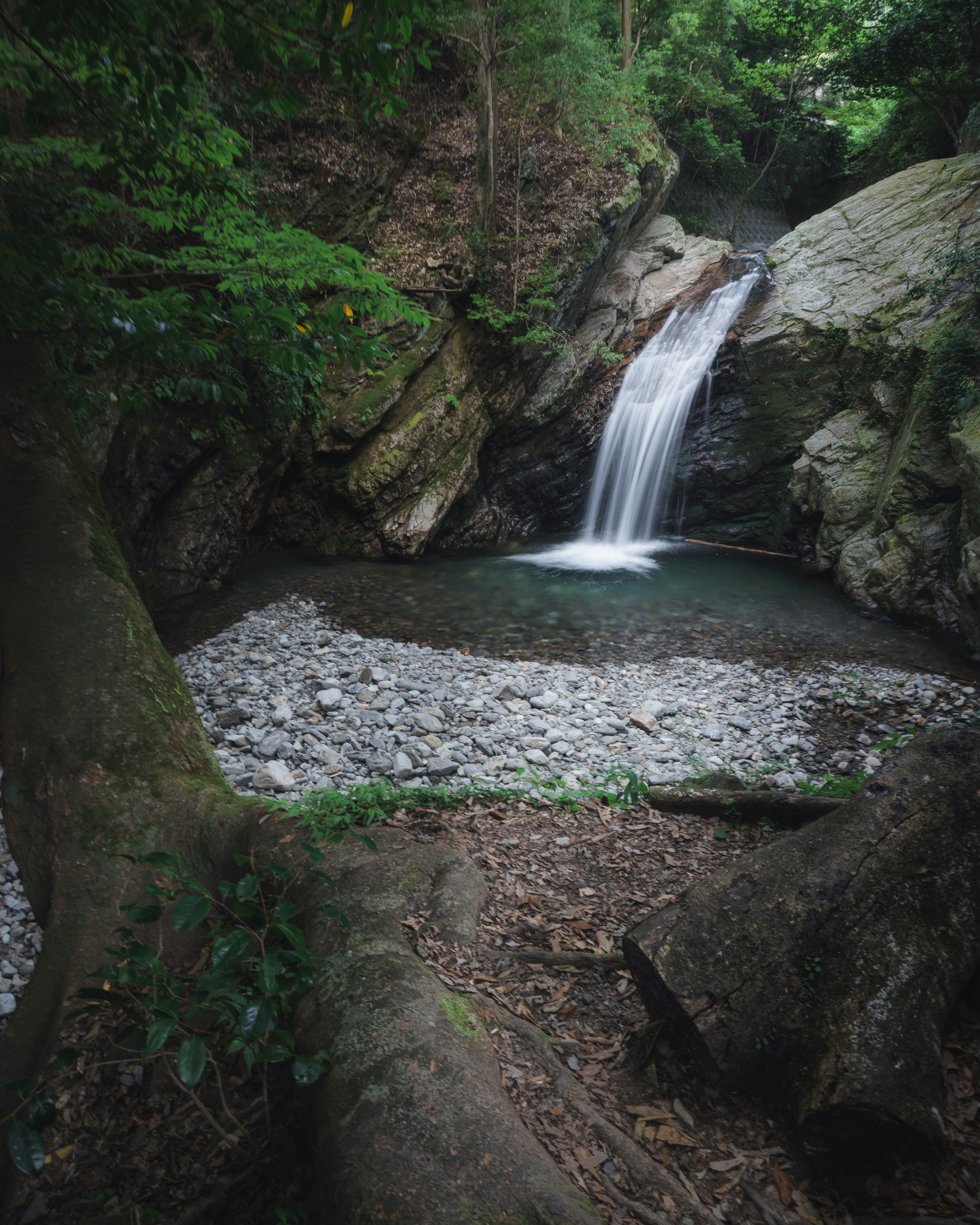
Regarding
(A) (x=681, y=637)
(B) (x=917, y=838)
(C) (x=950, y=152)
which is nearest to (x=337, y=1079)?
(B) (x=917, y=838)

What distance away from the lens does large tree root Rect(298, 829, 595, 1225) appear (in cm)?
147

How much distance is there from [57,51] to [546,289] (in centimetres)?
948

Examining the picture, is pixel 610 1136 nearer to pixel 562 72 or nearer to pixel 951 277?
pixel 951 277

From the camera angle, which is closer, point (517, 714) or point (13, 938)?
point (13, 938)

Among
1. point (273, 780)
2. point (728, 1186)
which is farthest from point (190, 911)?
point (273, 780)

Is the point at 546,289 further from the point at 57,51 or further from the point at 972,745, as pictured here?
the point at 972,745

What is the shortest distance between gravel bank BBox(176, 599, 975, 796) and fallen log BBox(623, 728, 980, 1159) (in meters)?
2.37

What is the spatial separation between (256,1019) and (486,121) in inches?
533

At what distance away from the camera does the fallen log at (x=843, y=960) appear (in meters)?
1.66

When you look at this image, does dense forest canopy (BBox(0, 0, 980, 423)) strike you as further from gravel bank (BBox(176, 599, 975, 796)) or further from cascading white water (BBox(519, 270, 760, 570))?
cascading white water (BBox(519, 270, 760, 570))

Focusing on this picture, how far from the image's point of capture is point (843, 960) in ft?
6.31

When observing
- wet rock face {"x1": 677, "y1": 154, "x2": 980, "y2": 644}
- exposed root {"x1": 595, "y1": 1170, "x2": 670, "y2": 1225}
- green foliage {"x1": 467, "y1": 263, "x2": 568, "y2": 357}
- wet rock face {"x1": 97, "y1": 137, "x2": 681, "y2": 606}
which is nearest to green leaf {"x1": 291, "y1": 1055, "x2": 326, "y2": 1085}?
exposed root {"x1": 595, "y1": 1170, "x2": 670, "y2": 1225}

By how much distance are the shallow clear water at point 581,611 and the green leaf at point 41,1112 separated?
21.1ft

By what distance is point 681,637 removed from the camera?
8.32m
